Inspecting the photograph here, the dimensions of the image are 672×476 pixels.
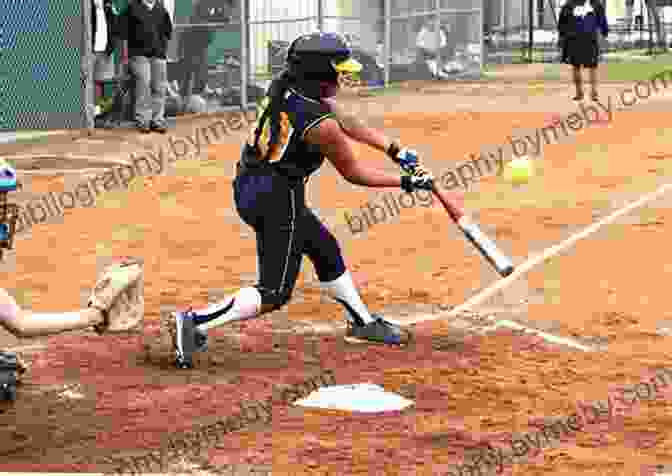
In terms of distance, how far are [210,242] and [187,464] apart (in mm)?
6554

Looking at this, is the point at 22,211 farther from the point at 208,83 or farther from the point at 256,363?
the point at 208,83

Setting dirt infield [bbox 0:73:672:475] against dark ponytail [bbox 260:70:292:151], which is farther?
dark ponytail [bbox 260:70:292:151]

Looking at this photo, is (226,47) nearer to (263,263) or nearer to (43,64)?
(43,64)

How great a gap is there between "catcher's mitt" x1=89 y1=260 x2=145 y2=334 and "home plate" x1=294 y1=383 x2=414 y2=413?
1.66 m

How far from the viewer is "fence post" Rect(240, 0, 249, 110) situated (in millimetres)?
25188

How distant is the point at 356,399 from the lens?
27.9ft

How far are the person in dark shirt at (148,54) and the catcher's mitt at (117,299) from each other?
14681 millimetres

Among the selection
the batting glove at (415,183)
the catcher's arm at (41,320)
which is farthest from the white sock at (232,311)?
the catcher's arm at (41,320)

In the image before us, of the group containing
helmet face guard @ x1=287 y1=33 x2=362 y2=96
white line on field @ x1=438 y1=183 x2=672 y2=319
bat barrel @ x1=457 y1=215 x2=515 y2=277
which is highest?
helmet face guard @ x1=287 y1=33 x2=362 y2=96

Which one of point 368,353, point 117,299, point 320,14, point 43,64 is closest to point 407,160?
point 368,353

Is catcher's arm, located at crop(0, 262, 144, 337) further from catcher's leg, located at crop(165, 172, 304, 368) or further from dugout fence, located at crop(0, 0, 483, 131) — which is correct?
dugout fence, located at crop(0, 0, 483, 131)

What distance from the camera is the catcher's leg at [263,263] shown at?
9.12m

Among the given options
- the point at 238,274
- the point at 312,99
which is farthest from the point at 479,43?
the point at 312,99

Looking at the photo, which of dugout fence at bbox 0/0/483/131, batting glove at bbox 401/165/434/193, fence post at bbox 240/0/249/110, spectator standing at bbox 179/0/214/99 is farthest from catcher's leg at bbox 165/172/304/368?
fence post at bbox 240/0/249/110
